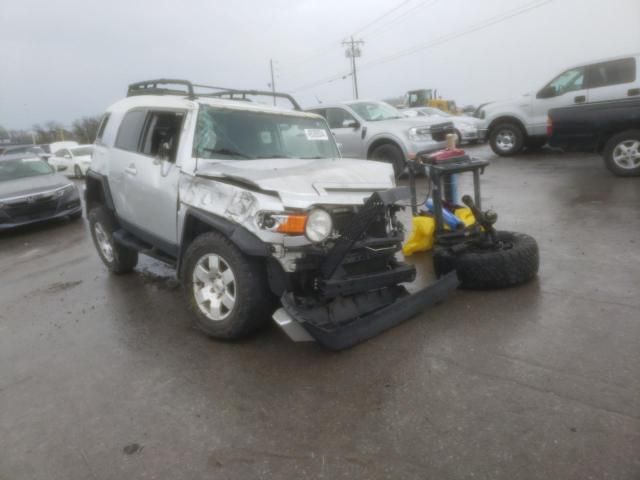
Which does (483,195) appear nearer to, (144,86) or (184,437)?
(144,86)

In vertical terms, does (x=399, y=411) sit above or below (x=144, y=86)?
below

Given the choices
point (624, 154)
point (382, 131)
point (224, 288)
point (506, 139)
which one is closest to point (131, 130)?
point (224, 288)

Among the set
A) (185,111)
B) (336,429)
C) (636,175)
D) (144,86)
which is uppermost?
(144,86)

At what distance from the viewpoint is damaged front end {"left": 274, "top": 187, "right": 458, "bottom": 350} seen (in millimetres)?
3039

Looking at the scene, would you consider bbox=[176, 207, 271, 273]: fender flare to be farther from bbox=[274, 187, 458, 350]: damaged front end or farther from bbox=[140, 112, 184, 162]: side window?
bbox=[140, 112, 184, 162]: side window

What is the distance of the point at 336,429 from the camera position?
255cm

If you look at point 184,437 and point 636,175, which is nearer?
point 184,437

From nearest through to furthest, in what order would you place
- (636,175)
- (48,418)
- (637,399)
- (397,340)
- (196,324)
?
(637,399) < (48,418) < (397,340) < (196,324) < (636,175)

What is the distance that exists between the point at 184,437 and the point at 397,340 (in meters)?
1.68

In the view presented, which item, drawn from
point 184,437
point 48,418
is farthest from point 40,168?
point 184,437

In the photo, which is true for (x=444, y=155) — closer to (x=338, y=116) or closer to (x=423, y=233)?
(x=423, y=233)

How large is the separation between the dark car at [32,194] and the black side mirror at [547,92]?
438 inches

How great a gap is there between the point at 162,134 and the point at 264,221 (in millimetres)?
1930

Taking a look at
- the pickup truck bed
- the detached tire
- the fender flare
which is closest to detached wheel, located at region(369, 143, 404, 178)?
the pickup truck bed
